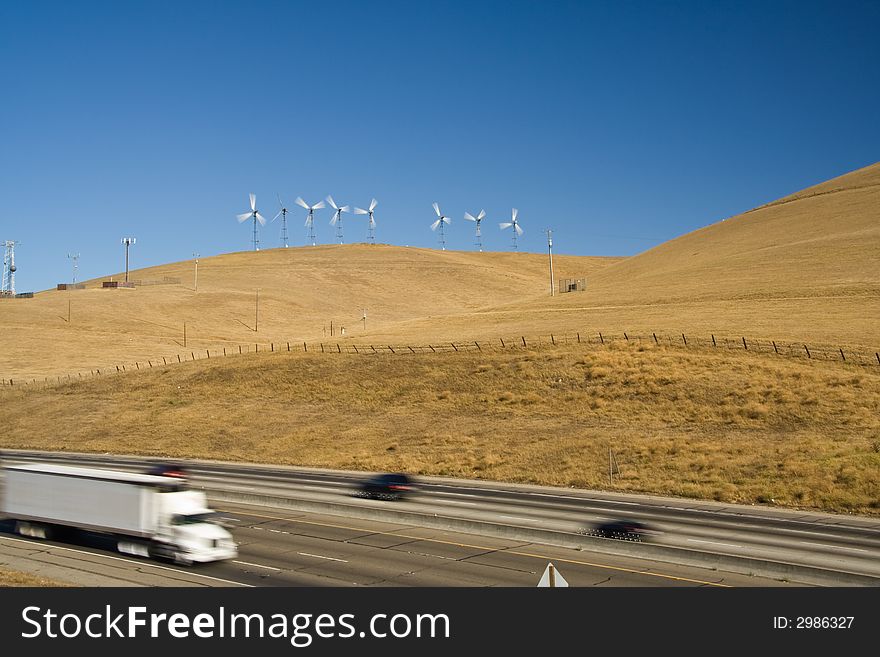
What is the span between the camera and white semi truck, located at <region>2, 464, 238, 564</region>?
25094 mm

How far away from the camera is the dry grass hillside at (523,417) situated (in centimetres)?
4638

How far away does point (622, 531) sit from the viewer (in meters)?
29.0

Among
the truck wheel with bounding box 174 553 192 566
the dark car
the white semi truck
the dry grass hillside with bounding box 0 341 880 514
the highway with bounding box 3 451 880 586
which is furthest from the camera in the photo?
the dry grass hillside with bounding box 0 341 880 514

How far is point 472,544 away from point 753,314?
2682 inches

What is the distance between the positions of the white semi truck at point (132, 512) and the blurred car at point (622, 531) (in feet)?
39.8

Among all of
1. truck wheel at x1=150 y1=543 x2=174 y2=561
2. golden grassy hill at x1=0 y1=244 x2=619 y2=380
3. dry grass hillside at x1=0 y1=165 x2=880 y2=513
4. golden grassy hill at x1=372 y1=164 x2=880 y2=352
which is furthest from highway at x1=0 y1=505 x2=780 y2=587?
golden grassy hill at x1=0 y1=244 x2=619 y2=380

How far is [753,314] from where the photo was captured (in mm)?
88312

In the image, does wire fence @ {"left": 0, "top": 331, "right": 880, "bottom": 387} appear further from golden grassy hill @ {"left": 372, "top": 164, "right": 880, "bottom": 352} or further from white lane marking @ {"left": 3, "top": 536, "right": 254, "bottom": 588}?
white lane marking @ {"left": 3, "top": 536, "right": 254, "bottom": 588}

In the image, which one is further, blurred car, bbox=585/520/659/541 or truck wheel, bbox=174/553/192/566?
blurred car, bbox=585/520/659/541

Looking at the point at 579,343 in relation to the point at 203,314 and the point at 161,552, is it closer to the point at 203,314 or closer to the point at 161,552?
the point at 161,552

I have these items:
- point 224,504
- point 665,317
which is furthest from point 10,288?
point 224,504

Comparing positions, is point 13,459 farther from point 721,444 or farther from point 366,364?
point 721,444

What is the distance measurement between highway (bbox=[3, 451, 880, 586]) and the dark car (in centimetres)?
74

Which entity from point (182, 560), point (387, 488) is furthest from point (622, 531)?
point (182, 560)
